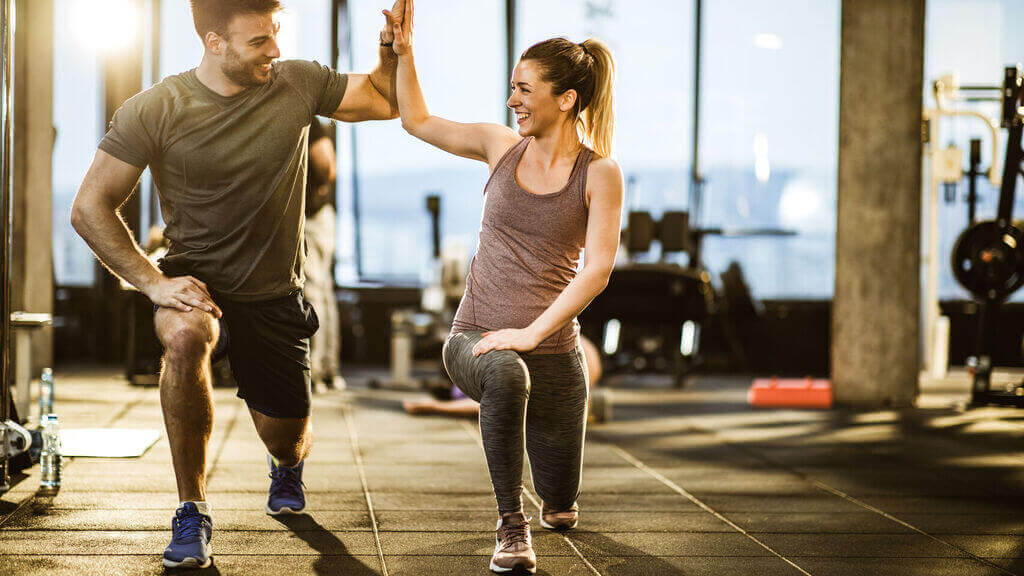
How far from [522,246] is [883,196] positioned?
4342 mm

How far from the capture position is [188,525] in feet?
8.34

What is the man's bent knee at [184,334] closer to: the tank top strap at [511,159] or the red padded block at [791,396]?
the tank top strap at [511,159]

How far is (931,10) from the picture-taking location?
9.36 meters

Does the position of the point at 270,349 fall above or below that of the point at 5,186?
below

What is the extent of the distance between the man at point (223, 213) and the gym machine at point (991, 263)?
14.9 ft

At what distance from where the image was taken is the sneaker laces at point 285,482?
318 cm

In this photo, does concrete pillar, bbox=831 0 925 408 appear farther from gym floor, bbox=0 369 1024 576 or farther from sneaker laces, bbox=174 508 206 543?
sneaker laces, bbox=174 508 206 543

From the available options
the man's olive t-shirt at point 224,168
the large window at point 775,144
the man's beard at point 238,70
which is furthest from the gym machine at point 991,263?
the man's beard at point 238,70

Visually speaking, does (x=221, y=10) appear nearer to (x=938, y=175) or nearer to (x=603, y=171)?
(x=603, y=171)

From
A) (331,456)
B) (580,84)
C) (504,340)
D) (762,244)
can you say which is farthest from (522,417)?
(762,244)

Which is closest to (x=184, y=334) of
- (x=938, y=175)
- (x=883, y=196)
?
(x=883, y=196)

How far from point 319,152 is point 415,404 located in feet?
5.03

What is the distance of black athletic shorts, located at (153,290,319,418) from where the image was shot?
279cm

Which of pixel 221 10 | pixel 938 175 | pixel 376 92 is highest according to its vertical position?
pixel 938 175
